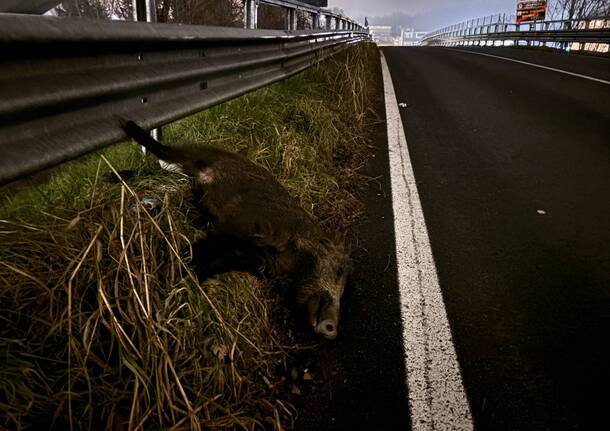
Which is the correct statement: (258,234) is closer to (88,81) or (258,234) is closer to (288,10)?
(88,81)

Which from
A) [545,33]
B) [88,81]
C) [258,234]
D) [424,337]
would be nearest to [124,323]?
[258,234]

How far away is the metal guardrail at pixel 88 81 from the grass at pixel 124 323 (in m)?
0.27

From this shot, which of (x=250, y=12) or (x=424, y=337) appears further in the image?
(x=250, y=12)

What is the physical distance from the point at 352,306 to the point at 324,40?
23.1ft

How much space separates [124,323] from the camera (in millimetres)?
1907

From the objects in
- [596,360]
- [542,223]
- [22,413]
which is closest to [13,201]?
[22,413]

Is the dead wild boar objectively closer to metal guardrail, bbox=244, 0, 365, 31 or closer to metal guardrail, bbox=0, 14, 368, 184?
metal guardrail, bbox=0, 14, 368, 184

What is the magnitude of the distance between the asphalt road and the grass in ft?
3.30

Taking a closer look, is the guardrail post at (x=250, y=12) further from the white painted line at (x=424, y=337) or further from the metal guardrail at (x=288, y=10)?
the white painted line at (x=424, y=337)

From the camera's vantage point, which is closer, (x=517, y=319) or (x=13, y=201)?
(x=13, y=201)

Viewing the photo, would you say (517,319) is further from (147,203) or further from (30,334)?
(30,334)

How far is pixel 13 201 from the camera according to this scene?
2439 millimetres

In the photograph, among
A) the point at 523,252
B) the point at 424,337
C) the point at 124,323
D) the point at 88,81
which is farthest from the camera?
the point at 523,252

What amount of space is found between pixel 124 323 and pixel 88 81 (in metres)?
1.10
